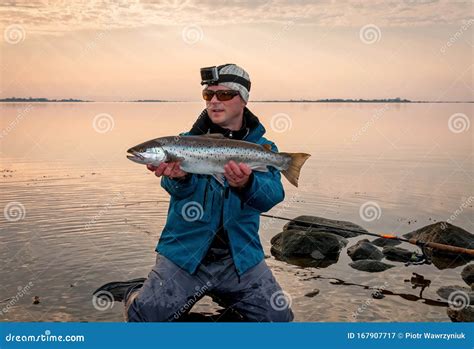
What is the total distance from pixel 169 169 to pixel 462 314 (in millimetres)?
6840

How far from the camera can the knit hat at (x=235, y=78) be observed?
7.76m

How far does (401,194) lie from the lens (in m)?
21.9

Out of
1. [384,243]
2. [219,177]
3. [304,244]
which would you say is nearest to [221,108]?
[219,177]

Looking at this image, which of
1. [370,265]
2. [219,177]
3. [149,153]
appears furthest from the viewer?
[370,265]

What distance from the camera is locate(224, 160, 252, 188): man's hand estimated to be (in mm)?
6781

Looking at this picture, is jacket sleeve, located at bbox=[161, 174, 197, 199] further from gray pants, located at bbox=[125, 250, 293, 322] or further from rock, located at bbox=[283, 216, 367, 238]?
rock, located at bbox=[283, 216, 367, 238]

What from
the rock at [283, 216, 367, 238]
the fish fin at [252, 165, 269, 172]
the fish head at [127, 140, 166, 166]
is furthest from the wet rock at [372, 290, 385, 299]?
the fish head at [127, 140, 166, 166]

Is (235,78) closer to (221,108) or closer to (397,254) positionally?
(221,108)

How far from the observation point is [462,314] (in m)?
9.88

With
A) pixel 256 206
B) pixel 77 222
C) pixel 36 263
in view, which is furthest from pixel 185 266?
pixel 77 222

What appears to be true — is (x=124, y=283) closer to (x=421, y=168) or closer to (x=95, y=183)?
(x=95, y=183)

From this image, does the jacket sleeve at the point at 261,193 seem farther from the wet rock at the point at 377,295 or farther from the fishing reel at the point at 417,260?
the fishing reel at the point at 417,260

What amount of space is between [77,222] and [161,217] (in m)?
2.73

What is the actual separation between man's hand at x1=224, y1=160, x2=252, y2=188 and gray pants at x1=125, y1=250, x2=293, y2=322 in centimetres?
141
